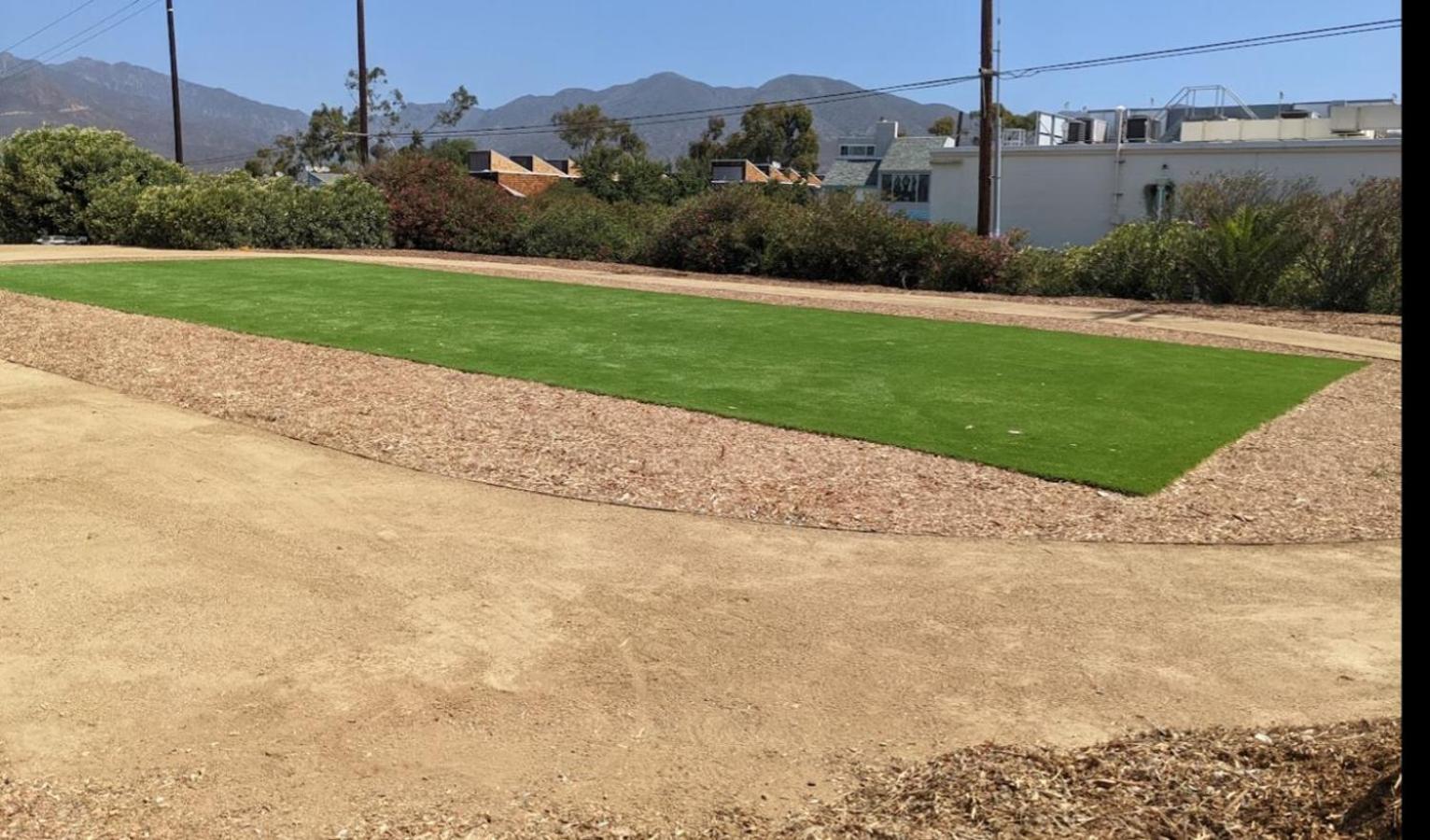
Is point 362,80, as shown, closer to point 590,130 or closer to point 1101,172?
point 1101,172

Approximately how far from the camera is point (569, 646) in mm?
5598

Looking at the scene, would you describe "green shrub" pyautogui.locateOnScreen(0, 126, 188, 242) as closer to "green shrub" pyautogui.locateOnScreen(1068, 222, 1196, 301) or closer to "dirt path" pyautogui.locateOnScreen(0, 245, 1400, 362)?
"dirt path" pyautogui.locateOnScreen(0, 245, 1400, 362)

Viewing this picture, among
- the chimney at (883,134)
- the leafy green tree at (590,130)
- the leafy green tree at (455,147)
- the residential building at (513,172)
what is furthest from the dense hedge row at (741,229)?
the leafy green tree at (590,130)

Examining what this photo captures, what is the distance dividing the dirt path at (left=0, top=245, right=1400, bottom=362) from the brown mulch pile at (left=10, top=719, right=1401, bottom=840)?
13.6 metres

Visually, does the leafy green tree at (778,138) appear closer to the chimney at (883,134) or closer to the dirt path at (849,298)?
the chimney at (883,134)

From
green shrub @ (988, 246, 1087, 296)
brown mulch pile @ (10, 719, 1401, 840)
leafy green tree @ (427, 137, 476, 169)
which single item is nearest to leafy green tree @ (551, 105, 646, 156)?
leafy green tree @ (427, 137, 476, 169)

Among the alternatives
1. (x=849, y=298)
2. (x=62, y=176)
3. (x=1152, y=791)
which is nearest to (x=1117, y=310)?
(x=849, y=298)

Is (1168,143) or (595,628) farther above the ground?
(1168,143)

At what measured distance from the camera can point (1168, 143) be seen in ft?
144

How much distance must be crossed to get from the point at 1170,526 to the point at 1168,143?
40.0 m

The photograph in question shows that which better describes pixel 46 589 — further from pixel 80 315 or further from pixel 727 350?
pixel 80 315

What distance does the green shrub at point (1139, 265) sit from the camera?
23250 millimetres

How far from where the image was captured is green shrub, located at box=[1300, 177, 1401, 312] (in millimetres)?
21047

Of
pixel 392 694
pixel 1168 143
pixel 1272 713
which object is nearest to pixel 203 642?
pixel 392 694
